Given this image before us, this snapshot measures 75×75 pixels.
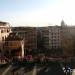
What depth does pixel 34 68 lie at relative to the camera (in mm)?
30719

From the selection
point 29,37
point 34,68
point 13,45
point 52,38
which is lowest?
point 34,68

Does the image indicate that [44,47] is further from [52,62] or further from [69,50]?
[52,62]

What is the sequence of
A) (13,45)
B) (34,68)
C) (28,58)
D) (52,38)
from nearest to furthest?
(34,68), (28,58), (13,45), (52,38)

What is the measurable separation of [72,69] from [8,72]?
402 inches

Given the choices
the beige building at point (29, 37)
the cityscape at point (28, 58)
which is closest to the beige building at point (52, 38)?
the beige building at point (29, 37)

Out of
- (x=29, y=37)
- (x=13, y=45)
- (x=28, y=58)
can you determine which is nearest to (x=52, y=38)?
(x=29, y=37)

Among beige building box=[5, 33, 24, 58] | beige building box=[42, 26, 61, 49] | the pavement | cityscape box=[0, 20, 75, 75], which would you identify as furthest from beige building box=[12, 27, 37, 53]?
the pavement

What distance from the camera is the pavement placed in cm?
2839

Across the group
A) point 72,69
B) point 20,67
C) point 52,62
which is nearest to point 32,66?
point 20,67

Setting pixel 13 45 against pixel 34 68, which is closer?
pixel 34 68

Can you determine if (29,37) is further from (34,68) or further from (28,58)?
(34,68)

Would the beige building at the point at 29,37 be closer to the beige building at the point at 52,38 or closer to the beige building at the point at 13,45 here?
the beige building at the point at 52,38

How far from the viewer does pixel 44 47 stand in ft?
337

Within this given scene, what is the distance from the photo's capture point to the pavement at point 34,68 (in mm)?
28391
